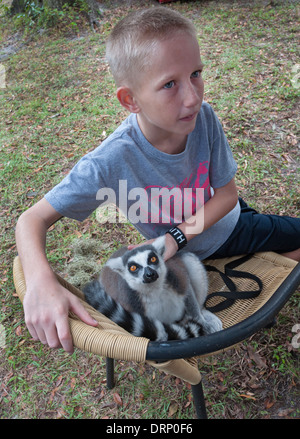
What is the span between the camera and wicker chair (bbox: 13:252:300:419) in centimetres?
91

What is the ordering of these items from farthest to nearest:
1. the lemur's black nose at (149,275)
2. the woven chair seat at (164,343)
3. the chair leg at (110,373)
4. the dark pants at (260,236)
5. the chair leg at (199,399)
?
the chair leg at (110,373), the dark pants at (260,236), the chair leg at (199,399), the lemur's black nose at (149,275), the woven chair seat at (164,343)

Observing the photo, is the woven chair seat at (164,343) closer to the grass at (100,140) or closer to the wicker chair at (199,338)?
the wicker chair at (199,338)

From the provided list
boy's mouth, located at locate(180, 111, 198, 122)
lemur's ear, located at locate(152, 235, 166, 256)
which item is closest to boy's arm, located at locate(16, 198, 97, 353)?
lemur's ear, located at locate(152, 235, 166, 256)

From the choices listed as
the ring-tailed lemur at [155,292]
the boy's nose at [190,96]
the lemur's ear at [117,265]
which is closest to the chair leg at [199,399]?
the ring-tailed lemur at [155,292]

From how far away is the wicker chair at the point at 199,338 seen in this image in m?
0.91

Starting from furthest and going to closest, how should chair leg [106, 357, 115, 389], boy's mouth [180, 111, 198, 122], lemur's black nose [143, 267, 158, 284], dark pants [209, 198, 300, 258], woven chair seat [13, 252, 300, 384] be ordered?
1. chair leg [106, 357, 115, 389]
2. dark pants [209, 198, 300, 258]
3. lemur's black nose [143, 267, 158, 284]
4. boy's mouth [180, 111, 198, 122]
5. woven chair seat [13, 252, 300, 384]

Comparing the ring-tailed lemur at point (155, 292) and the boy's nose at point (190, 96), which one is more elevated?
the boy's nose at point (190, 96)

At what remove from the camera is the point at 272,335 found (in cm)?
214

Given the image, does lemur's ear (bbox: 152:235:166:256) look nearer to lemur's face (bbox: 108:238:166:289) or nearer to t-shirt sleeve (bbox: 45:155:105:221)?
lemur's face (bbox: 108:238:166:289)

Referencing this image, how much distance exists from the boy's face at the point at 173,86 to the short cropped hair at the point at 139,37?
3 centimetres

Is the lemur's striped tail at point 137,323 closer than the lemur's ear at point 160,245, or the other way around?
the lemur's striped tail at point 137,323
